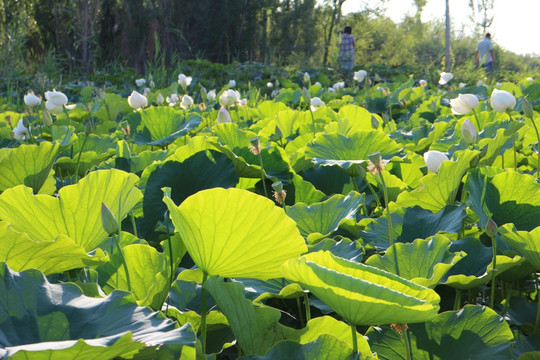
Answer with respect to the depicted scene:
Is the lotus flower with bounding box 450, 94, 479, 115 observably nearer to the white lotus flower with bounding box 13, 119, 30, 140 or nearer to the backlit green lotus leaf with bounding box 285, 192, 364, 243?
the backlit green lotus leaf with bounding box 285, 192, 364, 243

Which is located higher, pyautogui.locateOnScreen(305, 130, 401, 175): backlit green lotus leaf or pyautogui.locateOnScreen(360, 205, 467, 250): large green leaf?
pyautogui.locateOnScreen(305, 130, 401, 175): backlit green lotus leaf

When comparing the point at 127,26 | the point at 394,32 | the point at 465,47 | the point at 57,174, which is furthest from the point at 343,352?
the point at 465,47

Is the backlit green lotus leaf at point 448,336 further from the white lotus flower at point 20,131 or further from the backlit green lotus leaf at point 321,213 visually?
the white lotus flower at point 20,131

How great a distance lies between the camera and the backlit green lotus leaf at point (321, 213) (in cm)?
97

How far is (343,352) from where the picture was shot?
54 centimetres

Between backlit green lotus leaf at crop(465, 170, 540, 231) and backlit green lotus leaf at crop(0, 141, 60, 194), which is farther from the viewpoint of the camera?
backlit green lotus leaf at crop(0, 141, 60, 194)

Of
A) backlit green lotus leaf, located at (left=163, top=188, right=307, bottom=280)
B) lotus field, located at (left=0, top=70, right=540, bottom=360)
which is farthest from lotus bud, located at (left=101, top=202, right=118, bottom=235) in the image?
backlit green lotus leaf, located at (left=163, top=188, right=307, bottom=280)

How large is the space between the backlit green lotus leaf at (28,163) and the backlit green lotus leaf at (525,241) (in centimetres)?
84

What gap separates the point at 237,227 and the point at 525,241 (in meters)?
0.40

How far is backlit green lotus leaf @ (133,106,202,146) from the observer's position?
5.56 feet

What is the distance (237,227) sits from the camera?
574mm

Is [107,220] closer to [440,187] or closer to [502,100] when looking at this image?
[440,187]

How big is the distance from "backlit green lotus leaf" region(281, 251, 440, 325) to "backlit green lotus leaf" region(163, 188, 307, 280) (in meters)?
0.05

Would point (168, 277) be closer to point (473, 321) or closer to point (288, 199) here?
point (473, 321)
